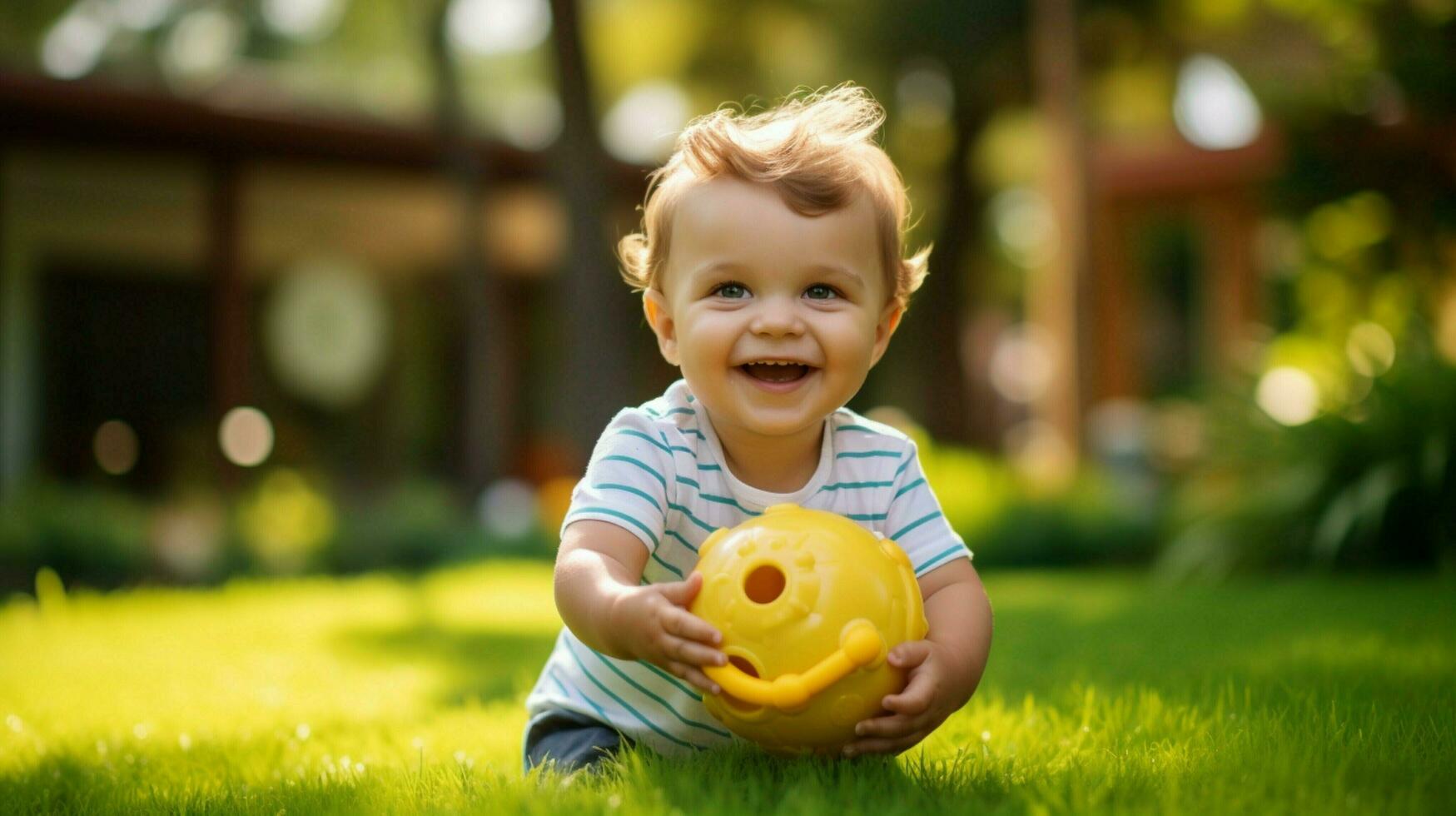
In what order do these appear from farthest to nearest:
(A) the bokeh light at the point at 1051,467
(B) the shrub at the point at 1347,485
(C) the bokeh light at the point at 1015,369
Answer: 1. (C) the bokeh light at the point at 1015,369
2. (A) the bokeh light at the point at 1051,467
3. (B) the shrub at the point at 1347,485

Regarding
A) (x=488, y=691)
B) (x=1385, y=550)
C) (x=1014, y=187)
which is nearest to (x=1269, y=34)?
(x=1014, y=187)

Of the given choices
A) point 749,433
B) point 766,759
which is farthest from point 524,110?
point 766,759

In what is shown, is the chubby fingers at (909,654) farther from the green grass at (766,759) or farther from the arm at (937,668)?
the green grass at (766,759)

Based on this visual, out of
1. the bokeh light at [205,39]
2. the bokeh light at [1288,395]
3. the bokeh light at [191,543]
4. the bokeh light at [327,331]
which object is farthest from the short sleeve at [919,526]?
the bokeh light at [205,39]

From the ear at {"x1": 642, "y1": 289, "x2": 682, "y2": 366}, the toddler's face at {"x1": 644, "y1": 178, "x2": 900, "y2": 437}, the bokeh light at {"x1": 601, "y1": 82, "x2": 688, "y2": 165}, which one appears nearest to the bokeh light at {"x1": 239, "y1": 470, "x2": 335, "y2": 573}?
the ear at {"x1": 642, "y1": 289, "x2": 682, "y2": 366}

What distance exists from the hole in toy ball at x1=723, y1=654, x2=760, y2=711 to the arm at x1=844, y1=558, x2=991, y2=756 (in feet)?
0.63

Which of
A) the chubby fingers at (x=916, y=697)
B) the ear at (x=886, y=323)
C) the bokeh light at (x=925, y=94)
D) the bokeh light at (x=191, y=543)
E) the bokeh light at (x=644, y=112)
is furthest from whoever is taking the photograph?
the bokeh light at (x=644, y=112)

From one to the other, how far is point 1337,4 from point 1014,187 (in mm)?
16922

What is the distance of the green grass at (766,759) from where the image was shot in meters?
2.22

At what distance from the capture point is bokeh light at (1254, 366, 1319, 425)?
7293mm

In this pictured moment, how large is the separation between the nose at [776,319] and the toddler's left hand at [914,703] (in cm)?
62

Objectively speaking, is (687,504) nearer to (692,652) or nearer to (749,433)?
(749,433)

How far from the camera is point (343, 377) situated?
16969mm

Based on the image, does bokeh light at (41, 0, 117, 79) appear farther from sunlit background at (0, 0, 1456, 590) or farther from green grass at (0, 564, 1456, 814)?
green grass at (0, 564, 1456, 814)
